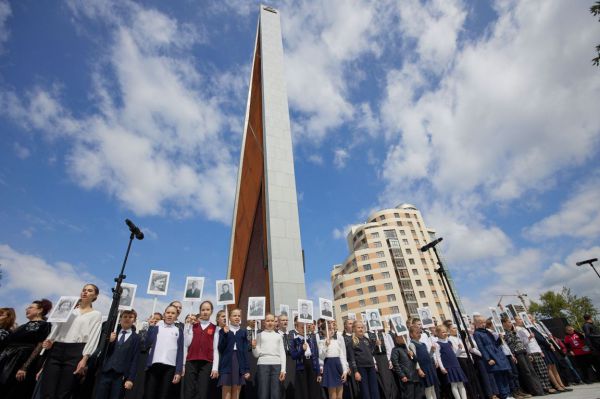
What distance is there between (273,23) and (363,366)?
17.3 metres

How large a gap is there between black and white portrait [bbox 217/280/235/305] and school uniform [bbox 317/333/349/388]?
2.29m

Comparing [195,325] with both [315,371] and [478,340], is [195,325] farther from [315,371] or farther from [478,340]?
[478,340]

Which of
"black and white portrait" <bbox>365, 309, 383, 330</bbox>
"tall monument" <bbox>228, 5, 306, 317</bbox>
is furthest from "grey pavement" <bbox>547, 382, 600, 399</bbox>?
"tall monument" <bbox>228, 5, 306, 317</bbox>

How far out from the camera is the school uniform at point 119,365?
4.45 metres

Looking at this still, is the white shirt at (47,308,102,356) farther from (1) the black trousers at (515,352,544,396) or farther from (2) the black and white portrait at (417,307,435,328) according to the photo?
(1) the black trousers at (515,352,544,396)

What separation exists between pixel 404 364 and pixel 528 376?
3.64 metres

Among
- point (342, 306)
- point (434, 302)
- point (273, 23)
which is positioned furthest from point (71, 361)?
point (434, 302)

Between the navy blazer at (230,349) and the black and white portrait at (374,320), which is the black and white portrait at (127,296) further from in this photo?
the black and white portrait at (374,320)

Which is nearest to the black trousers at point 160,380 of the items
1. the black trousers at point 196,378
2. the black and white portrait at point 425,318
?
the black trousers at point 196,378

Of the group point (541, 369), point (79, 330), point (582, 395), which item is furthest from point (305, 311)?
point (541, 369)

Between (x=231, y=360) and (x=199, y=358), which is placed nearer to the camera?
(x=199, y=358)

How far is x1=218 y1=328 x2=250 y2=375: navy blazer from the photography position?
4730 millimetres

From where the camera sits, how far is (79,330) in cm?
380

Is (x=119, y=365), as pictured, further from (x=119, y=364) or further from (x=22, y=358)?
(x=22, y=358)
